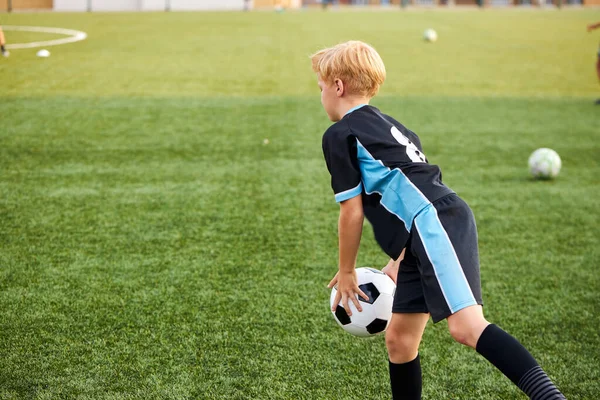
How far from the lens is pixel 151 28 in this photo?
21500 mm

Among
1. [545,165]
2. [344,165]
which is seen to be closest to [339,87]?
[344,165]

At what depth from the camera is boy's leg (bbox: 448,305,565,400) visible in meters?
1.93

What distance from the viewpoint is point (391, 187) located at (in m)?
2.30

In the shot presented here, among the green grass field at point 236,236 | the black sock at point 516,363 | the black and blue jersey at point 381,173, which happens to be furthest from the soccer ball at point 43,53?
the black sock at point 516,363

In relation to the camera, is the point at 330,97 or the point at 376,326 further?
the point at 376,326

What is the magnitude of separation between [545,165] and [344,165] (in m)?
4.38

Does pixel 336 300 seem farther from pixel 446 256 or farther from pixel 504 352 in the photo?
pixel 504 352

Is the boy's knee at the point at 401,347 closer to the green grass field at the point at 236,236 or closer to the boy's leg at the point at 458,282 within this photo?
the boy's leg at the point at 458,282

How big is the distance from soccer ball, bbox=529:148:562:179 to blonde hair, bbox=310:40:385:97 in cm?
418

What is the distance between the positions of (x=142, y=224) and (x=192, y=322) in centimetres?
165

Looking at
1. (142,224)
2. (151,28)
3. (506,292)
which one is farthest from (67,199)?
(151,28)

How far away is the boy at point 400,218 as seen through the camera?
7.00 ft

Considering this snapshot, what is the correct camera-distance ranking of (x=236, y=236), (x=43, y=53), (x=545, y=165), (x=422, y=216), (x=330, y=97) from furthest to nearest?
(x=43, y=53)
(x=545, y=165)
(x=236, y=236)
(x=330, y=97)
(x=422, y=216)

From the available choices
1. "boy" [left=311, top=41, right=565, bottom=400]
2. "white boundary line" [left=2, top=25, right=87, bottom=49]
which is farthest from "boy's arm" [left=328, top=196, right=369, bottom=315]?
"white boundary line" [left=2, top=25, right=87, bottom=49]
